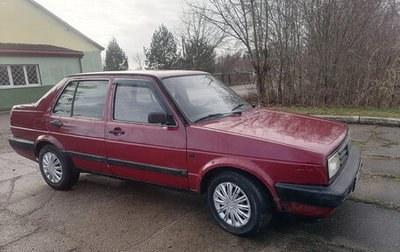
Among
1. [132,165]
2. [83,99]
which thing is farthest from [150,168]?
[83,99]

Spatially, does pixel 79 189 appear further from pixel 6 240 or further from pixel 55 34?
pixel 55 34

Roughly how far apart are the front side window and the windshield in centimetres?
21

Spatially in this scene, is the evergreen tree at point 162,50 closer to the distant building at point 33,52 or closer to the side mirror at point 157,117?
the distant building at point 33,52

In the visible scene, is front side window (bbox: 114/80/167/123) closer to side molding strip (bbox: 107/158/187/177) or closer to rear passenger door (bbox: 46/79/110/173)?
rear passenger door (bbox: 46/79/110/173)

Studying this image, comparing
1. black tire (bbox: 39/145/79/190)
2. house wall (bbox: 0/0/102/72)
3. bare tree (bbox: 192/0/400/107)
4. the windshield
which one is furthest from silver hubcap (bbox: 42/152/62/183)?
house wall (bbox: 0/0/102/72)

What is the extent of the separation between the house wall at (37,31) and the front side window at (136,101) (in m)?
17.2

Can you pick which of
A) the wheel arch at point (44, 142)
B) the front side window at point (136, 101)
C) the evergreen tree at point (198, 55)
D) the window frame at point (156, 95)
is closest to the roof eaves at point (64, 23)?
the evergreen tree at point (198, 55)

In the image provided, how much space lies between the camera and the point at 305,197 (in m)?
2.71

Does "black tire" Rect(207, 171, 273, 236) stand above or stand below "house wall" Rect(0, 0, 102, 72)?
below

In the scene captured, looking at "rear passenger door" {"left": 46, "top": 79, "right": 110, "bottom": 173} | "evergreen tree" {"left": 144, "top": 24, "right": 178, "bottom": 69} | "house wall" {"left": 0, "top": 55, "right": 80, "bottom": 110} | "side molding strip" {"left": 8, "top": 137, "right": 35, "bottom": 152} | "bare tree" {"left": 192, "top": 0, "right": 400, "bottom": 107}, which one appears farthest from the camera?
"evergreen tree" {"left": 144, "top": 24, "right": 178, "bottom": 69}

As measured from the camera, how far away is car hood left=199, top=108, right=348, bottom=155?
2900 mm

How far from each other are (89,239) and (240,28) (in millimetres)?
9760

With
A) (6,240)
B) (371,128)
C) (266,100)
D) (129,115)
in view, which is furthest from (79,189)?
(266,100)

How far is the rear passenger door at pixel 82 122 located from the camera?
4039mm
